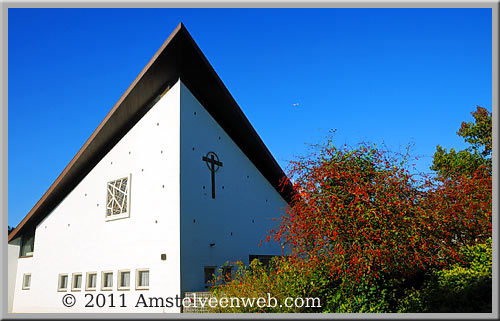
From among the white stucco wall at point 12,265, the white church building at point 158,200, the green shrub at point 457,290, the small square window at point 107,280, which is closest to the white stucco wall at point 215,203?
the white church building at point 158,200

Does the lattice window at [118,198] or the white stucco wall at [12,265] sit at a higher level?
the lattice window at [118,198]

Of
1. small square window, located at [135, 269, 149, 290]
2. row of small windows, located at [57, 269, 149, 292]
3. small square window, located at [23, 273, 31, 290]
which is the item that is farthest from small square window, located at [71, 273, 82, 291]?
small square window, located at [23, 273, 31, 290]

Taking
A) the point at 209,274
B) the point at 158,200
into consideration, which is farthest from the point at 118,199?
the point at 209,274

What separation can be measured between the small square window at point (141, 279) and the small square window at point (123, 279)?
2.03ft

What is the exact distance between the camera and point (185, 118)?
42.6 feet

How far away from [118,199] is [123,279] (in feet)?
9.44

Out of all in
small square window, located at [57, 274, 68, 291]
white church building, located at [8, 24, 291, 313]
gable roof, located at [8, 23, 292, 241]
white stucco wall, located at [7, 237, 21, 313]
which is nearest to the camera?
white church building, located at [8, 24, 291, 313]

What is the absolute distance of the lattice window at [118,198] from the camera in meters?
13.9

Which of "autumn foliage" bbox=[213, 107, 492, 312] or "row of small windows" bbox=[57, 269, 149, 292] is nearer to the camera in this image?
"autumn foliage" bbox=[213, 107, 492, 312]

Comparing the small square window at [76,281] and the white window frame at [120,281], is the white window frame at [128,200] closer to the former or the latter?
the white window frame at [120,281]

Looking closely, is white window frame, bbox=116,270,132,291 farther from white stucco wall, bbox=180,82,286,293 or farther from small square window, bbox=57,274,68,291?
small square window, bbox=57,274,68,291

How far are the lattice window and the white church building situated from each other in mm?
38

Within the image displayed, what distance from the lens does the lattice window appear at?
13.9 meters

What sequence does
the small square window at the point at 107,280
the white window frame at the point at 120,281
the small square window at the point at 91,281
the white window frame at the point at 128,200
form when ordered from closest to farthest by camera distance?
the white window frame at the point at 120,281 → the small square window at the point at 107,280 → the white window frame at the point at 128,200 → the small square window at the point at 91,281
